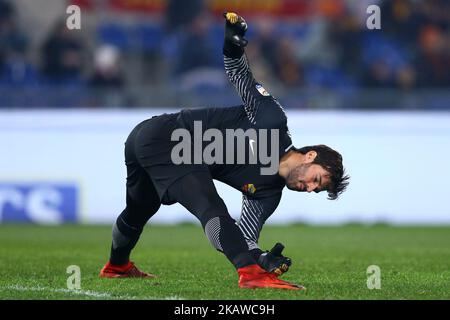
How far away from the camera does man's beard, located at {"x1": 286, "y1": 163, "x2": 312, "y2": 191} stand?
26.7ft

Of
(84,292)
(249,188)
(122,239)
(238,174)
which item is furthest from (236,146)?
(84,292)

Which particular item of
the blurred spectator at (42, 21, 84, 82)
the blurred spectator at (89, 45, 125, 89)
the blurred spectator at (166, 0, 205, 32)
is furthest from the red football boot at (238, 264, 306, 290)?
the blurred spectator at (166, 0, 205, 32)

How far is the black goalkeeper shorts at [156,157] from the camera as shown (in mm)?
8180

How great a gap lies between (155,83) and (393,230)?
5945 mm

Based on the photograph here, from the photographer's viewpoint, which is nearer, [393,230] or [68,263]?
[68,263]

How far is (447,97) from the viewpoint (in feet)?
59.7

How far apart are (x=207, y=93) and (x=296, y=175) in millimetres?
10677

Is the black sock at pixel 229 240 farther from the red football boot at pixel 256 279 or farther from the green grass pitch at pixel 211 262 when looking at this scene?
the green grass pitch at pixel 211 262

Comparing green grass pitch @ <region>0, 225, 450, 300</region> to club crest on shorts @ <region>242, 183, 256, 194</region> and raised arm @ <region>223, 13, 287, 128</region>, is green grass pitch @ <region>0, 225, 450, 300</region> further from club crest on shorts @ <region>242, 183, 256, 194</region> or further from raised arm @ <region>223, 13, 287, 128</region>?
raised arm @ <region>223, 13, 287, 128</region>

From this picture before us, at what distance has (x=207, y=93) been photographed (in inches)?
738

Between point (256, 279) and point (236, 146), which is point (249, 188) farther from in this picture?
point (256, 279)

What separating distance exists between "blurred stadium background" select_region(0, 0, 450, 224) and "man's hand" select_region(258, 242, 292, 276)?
9330mm
